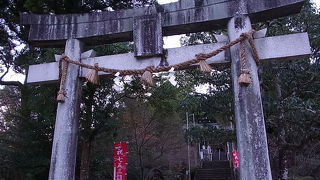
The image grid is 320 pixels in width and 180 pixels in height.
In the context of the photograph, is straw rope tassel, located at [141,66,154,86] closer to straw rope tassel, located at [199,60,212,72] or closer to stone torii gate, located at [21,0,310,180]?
stone torii gate, located at [21,0,310,180]

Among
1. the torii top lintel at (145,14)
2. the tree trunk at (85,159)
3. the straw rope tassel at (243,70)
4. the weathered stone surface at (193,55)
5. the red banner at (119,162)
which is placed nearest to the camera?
the straw rope tassel at (243,70)

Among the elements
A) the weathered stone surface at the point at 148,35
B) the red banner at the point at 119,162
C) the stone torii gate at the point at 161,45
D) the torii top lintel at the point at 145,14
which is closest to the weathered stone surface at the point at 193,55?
the stone torii gate at the point at 161,45

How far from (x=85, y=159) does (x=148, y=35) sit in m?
7.54

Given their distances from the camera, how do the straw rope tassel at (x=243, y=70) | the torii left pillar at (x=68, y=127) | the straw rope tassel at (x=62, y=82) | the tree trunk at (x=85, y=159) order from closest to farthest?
the straw rope tassel at (x=243, y=70) < the torii left pillar at (x=68, y=127) < the straw rope tassel at (x=62, y=82) < the tree trunk at (x=85, y=159)

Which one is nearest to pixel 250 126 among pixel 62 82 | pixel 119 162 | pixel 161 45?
pixel 161 45

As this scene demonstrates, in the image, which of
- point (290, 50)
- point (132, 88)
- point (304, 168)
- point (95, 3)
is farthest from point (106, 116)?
point (304, 168)

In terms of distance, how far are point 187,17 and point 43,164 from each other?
936 cm

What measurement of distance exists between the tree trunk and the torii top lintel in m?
6.58

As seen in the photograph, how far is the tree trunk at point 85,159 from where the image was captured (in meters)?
10.6

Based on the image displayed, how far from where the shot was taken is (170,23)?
4.43 metres

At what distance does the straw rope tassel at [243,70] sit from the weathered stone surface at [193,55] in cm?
25

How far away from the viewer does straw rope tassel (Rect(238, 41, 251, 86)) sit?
3.75 metres

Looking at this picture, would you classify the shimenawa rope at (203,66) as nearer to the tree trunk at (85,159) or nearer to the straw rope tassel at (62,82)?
the straw rope tassel at (62,82)

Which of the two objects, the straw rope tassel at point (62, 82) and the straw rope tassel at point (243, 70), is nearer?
the straw rope tassel at point (243, 70)
